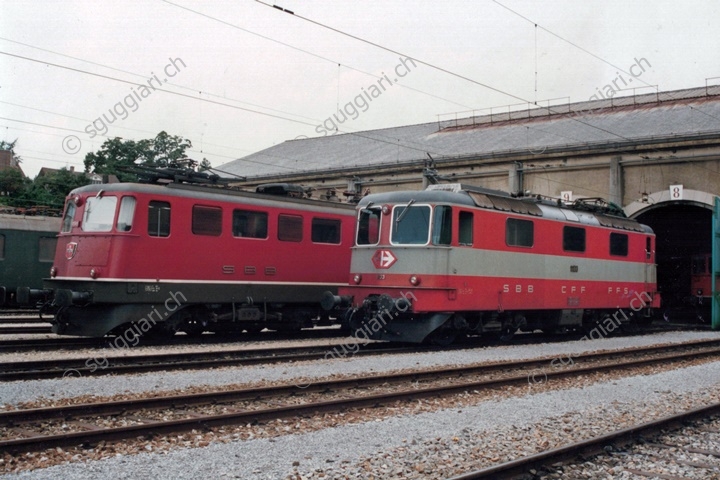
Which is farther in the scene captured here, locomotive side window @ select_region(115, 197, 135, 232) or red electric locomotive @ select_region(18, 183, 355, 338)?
locomotive side window @ select_region(115, 197, 135, 232)

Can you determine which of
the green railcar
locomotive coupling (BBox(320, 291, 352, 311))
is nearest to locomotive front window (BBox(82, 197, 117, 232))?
locomotive coupling (BBox(320, 291, 352, 311))

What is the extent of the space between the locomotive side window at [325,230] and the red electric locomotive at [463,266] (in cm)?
191

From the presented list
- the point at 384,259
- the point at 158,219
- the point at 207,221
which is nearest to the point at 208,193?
the point at 207,221

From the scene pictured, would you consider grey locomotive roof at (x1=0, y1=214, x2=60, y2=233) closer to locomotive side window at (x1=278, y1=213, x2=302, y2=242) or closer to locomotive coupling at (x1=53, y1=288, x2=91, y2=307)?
locomotive coupling at (x1=53, y1=288, x2=91, y2=307)

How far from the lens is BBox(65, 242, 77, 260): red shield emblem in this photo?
1482 cm

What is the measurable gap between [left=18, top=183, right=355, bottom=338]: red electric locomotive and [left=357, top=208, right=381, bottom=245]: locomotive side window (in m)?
2.01

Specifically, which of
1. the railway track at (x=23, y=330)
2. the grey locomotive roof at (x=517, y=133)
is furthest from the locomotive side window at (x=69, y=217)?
the grey locomotive roof at (x=517, y=133)

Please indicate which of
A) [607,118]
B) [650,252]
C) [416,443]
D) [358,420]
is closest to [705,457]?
[416,443]

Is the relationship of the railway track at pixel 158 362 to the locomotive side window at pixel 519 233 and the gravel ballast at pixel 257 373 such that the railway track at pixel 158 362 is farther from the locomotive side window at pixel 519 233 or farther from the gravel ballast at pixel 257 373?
the locomotive side window at pixel 519 233

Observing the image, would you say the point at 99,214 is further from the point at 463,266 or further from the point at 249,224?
the point at 463,266

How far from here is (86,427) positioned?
24.5 ft

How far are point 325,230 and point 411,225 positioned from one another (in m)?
3.62

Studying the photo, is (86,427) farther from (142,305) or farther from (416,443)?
(142,305)

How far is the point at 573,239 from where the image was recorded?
60.0 ft
